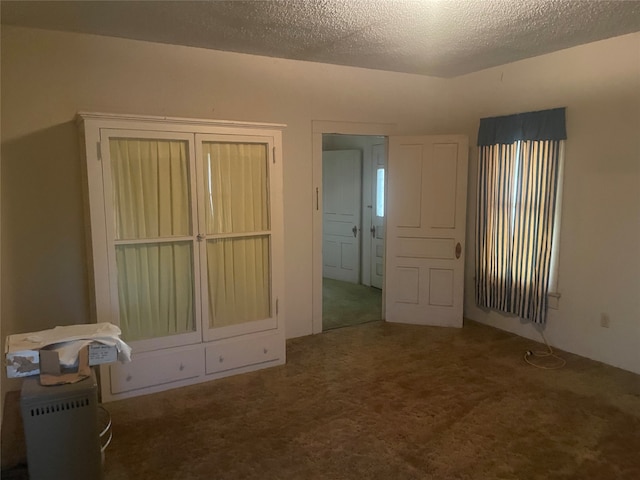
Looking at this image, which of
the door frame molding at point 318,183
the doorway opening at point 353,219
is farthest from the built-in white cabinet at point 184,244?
the doorway opening at point 353,219

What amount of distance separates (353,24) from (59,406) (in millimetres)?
2922

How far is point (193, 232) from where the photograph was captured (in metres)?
3.52

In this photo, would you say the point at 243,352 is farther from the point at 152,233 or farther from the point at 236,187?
the point at 236,187

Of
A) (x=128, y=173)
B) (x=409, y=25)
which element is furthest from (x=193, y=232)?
(x=409, y=25)

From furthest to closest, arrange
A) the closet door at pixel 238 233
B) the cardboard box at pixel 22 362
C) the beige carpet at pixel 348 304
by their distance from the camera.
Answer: the beige carpet at pixel 348 304, the closet door at pixel 238 233, the cardboard box at pixel 22 362

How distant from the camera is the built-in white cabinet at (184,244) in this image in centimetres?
324

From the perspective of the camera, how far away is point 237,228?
3736 mm

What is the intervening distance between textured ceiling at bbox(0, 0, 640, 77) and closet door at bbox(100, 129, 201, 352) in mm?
796

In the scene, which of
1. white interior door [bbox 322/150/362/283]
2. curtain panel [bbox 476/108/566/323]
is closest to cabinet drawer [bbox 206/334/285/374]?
curtain panel [bbox 476/108/566/323]

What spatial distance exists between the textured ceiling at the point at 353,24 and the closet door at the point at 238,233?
817mm

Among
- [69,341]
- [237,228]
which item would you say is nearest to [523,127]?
[237,228]

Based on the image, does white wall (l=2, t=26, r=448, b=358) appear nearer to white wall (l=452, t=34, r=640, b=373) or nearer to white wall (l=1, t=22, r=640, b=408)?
white wall (l=1, t=22, r=640, b=408)

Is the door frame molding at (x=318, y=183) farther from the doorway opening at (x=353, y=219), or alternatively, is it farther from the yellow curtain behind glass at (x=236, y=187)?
the doorway opening at (x=353, y=219)

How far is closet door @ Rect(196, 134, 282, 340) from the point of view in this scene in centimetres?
359
